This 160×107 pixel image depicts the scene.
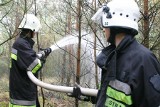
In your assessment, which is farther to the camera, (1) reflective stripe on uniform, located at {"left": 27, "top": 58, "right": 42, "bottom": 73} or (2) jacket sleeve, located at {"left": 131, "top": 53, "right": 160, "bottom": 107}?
(1) reflective stripe on uniform, located at {"left": 27, "top": 58, "right": 42, "bottom": 73}

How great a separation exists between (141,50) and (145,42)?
7.63 feet

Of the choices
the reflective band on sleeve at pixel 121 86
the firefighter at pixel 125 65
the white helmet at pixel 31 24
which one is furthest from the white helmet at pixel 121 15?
the white helmet at pixel 31 24

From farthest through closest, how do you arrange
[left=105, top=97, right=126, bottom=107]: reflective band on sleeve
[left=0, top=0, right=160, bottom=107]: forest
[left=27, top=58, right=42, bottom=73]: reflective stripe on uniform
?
[left=27, top=58, right=42, bottom=73]: reflective stripe on uniform, [left=0, top=0, right=160, bottom=107]: forest, [left=105, top=97, right=126, bottom=107]: reflective band on sleeve

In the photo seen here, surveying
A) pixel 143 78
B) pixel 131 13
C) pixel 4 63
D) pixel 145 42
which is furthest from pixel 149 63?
pixel 4 63

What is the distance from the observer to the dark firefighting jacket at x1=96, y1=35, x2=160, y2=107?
2.09 metres

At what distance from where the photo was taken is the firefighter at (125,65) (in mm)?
2100

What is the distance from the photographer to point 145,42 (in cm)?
443

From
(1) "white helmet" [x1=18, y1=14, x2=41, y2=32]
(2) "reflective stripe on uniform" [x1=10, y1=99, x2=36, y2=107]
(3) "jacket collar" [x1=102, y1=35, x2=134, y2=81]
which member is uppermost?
(1) "white helmet" [x1=18, y1=14, x2=41, y2=32]

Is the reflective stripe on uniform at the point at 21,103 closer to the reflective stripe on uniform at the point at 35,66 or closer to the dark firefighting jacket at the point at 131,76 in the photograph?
the reflective stripe on uniform at the point at 35,66

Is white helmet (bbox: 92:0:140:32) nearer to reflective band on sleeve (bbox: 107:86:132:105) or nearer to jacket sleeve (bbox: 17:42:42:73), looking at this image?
reflective band on sleeve (bbox: 107:86:132:105)

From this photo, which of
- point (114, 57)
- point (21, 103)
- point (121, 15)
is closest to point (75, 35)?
point (21, 103)

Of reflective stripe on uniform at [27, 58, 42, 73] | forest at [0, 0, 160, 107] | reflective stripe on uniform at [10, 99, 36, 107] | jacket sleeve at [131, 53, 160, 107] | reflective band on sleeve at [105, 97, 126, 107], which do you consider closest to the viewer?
jacket sleeve at [131, 53, 160, 107]

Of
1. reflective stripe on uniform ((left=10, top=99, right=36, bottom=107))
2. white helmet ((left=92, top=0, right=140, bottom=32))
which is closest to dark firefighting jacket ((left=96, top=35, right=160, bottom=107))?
white helmet ((left=92, top=0, right=140, bottom=32))

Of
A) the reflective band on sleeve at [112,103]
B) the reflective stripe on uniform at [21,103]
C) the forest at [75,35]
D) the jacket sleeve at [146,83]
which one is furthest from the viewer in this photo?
the reflective stripe on uniform at [21,103]
